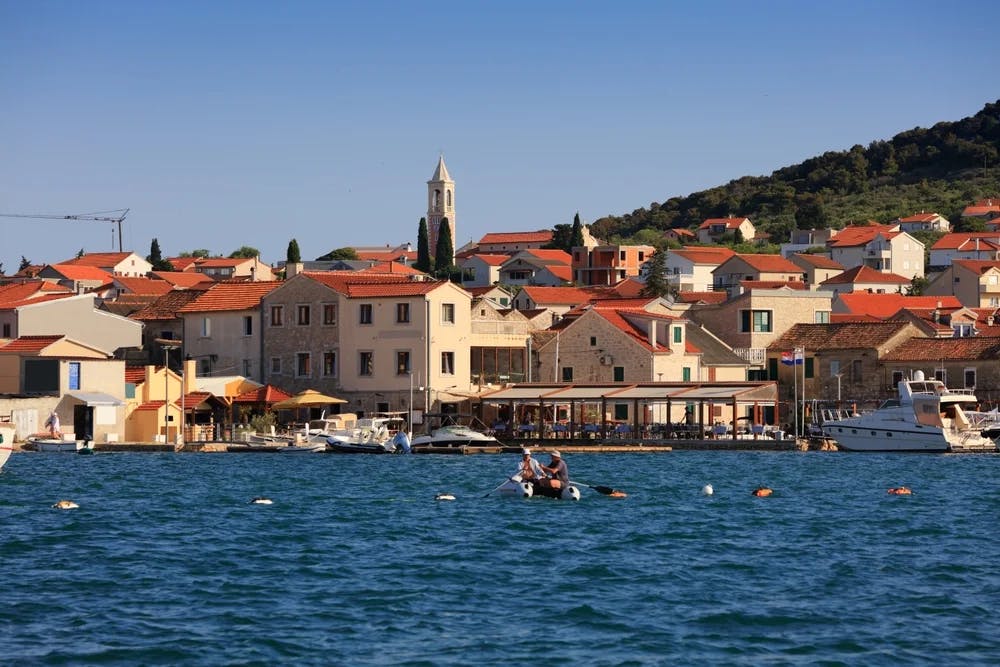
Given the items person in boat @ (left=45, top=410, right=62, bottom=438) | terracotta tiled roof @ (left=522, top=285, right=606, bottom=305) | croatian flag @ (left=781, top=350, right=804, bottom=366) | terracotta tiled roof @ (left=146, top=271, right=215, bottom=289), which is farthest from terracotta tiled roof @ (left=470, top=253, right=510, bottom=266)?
person in boat @ (left=45, top=410, right=62, bottom=438)

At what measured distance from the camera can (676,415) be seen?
8238 centimetres

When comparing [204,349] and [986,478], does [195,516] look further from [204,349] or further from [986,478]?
[204,349]

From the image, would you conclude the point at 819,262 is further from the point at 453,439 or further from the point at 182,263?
the point at 453,439

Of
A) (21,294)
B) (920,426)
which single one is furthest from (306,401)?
(920,426)

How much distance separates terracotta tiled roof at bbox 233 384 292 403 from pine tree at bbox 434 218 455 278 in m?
97.2

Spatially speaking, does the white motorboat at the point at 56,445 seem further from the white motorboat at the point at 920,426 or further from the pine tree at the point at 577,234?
the pine tree at the point at 577,234

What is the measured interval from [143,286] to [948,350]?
67.4m

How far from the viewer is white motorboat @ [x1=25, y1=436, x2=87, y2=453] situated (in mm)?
69125

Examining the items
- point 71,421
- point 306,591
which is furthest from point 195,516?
point 71,421

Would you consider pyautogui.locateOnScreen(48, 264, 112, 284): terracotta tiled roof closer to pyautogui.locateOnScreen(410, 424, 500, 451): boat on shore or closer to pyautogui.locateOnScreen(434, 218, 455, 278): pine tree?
pyautogui.locateOnScreen(434, 218, 455, 278): pine tree

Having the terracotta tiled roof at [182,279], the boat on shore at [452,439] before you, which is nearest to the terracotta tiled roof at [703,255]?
the terracotta tiled roof at [182,279]

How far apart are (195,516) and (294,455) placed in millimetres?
28999

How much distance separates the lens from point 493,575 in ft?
99.8

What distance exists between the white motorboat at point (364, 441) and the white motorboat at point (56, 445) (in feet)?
34.8
